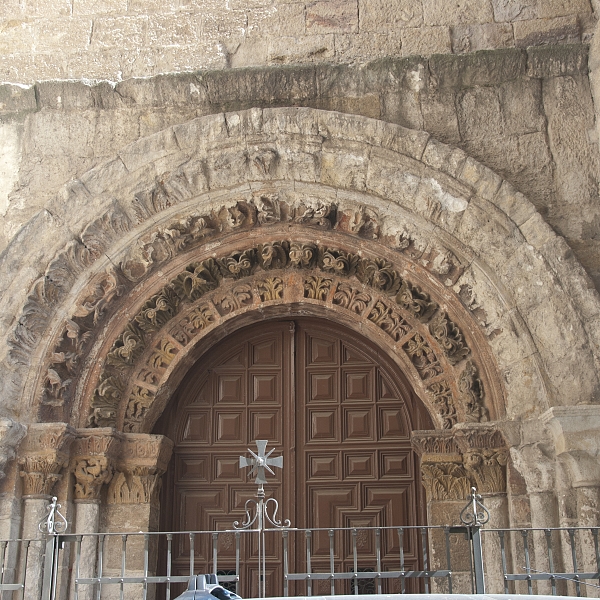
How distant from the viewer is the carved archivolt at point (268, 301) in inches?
210

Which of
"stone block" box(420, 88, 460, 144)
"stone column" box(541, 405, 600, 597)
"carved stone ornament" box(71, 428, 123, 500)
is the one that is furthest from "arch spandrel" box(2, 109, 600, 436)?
"stone column" box(541, 405, 600, 597)

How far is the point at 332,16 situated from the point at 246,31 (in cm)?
65

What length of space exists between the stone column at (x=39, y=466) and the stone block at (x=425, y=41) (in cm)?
356

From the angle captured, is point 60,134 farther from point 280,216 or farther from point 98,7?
point 280,216

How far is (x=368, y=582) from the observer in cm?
532

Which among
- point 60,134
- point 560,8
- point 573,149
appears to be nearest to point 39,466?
point 60,134

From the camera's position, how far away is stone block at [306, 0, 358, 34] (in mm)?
5793

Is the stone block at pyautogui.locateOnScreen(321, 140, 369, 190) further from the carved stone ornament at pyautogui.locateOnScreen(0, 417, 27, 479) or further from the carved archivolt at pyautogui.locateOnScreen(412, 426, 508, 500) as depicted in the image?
the carved stone ornament at pyautogui.locateOnScreen(0, 417, 27, 479)

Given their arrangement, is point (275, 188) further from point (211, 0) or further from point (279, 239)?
point (211, 0)

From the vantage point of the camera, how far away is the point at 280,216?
5539mm

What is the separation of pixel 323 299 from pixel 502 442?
1.61 meters

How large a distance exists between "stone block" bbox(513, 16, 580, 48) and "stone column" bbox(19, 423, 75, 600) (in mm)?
4119

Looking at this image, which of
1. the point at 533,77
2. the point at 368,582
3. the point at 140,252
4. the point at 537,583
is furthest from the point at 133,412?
the point at 533,77

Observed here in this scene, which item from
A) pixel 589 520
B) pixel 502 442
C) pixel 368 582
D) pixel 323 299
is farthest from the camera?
pixel 323 299
